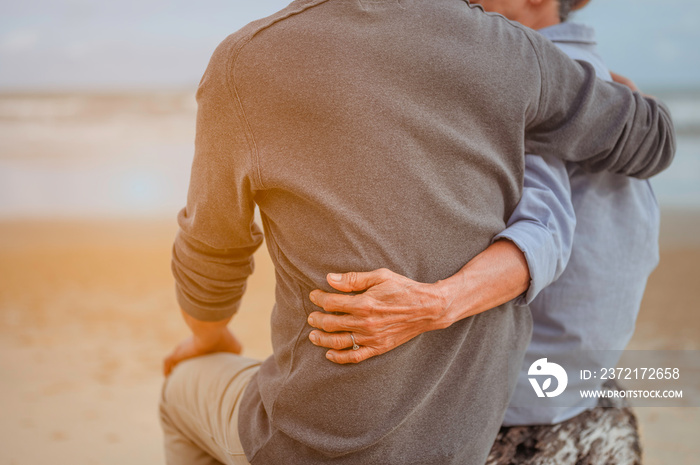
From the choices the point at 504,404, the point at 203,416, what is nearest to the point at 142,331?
the point at 203,416

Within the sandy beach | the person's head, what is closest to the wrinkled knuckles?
the person's head

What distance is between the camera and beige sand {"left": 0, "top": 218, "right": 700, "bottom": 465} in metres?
2.76

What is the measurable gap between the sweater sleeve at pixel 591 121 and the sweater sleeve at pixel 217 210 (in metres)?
0.63

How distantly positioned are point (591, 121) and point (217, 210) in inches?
33.3

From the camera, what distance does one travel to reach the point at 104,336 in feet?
12.4

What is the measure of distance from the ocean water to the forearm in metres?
5.82

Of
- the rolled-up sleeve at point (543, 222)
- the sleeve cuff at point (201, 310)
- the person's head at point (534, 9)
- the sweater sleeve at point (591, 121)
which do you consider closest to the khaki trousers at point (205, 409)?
the sleeve cuff at point (201, 310)

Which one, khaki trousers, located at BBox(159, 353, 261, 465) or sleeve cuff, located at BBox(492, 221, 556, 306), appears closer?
sleeve cuff, located at BBox(492, 221, 556, 306)

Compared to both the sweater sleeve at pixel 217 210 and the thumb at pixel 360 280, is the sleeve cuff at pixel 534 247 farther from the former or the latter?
the sweater sleeve at pixel 217 210

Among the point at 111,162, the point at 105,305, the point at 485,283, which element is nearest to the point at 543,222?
the point at 485,283

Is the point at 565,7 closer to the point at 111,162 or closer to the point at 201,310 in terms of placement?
the point at 201,310

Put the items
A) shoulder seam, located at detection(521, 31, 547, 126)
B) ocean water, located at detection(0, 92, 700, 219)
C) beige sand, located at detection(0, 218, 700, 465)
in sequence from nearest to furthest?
shoulder seam, located at detection(521, 31, 547, 126)
beige sand, located at detection(0, 218, 700, 465)
ocean water, located at detection(0, 92, 700, 219)

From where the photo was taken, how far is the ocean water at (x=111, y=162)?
272 inches

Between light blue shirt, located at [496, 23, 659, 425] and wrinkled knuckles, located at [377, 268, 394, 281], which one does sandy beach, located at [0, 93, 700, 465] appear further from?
wrinkled knuckles, located at [377, 268, 394, 281]
